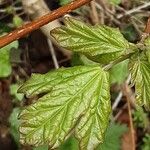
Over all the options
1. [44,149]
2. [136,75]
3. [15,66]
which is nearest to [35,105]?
[136,75]

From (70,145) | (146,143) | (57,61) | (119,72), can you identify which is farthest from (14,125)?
(146,143)

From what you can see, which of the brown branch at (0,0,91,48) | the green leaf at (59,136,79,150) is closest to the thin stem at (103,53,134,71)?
the brown branch at (0,0,91,48)

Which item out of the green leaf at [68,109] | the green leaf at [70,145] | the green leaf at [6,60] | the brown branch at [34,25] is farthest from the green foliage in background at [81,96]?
the green leaf at [6,60]

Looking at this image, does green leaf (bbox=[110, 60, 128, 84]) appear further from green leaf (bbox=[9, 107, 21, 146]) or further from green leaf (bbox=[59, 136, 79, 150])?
green leaf (bbox=[9, 107, 21, 146])

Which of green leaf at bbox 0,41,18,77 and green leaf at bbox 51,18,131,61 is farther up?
green leaf at bbox 51,18,131,61

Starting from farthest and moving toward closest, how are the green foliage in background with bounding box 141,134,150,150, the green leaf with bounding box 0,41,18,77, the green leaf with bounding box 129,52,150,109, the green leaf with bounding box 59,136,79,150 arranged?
the green foliage in background with bounding box 141,134,150,150 < the green leaf with bounding box 0,41,18,77 < the green leaf with bounding box 59,136,79,150 < the green leaf with bounding box 129,52,150,109

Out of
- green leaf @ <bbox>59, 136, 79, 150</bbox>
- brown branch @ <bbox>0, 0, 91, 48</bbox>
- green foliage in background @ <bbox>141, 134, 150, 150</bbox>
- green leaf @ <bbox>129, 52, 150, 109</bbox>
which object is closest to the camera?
brown branch @ <bbox>0, 0, 91, 48</bbox>

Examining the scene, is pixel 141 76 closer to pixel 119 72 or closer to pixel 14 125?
pixel 119 72

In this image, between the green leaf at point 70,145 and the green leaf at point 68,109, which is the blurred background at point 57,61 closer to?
the green leaf at point 70,145
